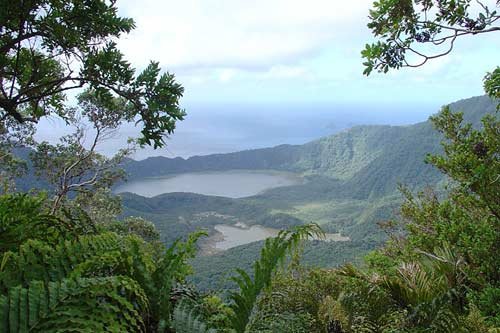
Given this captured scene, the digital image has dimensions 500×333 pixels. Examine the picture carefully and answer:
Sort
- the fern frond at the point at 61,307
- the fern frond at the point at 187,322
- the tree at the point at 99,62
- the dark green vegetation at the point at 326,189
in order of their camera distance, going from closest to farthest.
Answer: the fern frond at the point at 61,307 → the fern frond at the point at 187,322 → the tree at the point at 99,62 → the dark green vegetation at the point at 326,189

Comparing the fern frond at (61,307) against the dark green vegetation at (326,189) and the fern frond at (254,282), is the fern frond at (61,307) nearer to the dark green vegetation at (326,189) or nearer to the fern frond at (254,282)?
the fern frond at (254,282)

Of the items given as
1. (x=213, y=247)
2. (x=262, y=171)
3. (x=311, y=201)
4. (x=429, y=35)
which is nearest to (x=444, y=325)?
(x=429, y=35)

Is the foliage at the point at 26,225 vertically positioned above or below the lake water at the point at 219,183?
above

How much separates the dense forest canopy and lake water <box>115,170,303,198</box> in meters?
104

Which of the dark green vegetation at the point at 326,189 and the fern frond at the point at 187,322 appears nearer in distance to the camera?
the fern frond at the point at 187,322

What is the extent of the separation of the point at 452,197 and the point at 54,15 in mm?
6036

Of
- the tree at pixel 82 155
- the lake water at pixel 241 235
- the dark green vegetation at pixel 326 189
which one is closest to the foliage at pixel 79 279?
the tree at pixel 82 155

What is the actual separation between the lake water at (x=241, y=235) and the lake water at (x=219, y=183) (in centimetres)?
3339

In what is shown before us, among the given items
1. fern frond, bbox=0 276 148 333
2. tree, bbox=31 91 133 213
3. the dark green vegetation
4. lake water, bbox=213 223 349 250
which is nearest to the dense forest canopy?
fern frond, bbox=0 276 148 333

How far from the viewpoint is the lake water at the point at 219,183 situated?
117 meters

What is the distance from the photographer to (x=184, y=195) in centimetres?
9150

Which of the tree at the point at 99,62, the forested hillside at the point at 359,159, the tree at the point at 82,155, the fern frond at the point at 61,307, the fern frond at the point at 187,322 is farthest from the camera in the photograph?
the forested hillside at the point at 359,159

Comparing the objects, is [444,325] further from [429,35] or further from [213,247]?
[213,247]

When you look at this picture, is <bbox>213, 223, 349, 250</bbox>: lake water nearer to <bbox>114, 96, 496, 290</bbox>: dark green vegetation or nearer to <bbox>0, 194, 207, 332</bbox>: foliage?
<bbox>114, 96, 496, 290</bbox>: dark green vegetation
